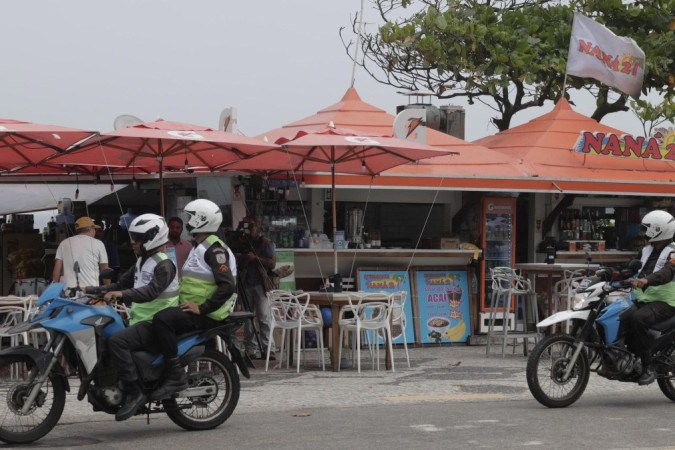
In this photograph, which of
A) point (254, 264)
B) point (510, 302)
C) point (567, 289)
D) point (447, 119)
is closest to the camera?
point (254, 264)

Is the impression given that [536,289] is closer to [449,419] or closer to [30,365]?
[449,419]

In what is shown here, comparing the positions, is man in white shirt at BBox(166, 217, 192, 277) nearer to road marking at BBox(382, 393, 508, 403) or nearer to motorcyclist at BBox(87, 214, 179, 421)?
road marking at BBox(382, 393, 508, 403)

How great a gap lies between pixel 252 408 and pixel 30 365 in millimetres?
2873

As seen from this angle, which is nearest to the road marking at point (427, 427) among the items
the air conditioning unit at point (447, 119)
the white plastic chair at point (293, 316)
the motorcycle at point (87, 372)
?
the motorcycle at point (87, 372)

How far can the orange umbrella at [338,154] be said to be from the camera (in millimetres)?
14148

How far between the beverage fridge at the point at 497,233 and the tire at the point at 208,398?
9.37 metres

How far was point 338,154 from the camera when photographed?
16.0 m

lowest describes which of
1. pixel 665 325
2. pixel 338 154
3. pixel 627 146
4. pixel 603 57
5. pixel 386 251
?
pixel 665 325

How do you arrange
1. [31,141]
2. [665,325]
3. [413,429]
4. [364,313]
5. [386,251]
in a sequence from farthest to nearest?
[386,251] < [31,141] < [364,313] < [665,325] < [413,429]

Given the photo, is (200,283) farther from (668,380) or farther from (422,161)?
(422,161)

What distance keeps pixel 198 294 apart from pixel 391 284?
26.7 feet

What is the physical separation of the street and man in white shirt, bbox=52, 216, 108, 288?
214 centimetres

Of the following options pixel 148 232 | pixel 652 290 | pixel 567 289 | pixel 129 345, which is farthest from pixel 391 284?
pixel 129 345

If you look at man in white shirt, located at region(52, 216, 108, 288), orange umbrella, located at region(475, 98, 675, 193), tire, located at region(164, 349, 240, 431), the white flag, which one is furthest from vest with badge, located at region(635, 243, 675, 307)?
the white flag
